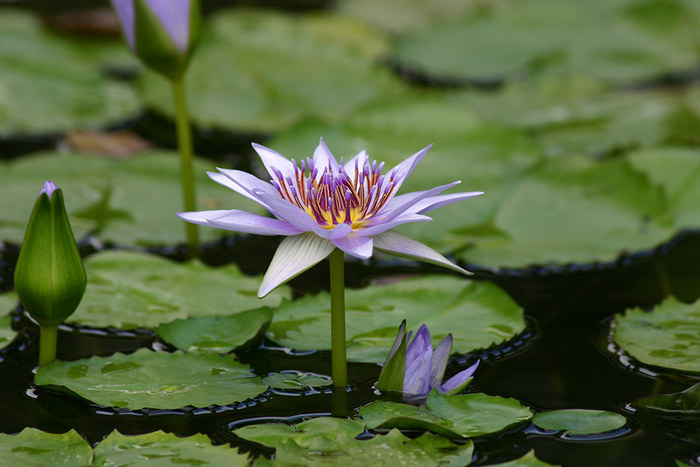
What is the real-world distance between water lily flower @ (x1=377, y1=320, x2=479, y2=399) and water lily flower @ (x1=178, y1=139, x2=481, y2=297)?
241mm

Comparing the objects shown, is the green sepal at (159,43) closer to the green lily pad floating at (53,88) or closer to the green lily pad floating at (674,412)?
the green lily pad floating at (53,88)

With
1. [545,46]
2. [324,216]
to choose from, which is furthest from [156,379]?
[545,46]

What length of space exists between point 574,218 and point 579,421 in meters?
1.14

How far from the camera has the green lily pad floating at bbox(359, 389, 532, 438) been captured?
160 centimetres

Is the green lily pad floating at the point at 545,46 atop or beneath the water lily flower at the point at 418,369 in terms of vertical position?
atop

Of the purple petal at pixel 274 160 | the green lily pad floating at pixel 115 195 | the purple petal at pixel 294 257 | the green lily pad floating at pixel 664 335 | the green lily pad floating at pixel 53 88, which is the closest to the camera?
the purple petal at pixel 294 257

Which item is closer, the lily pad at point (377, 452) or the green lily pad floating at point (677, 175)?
the lily pad at point (377, 452)

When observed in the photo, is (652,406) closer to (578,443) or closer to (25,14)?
(578,443)

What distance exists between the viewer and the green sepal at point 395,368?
5.47 ft

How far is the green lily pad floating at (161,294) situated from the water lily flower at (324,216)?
0.44 meters

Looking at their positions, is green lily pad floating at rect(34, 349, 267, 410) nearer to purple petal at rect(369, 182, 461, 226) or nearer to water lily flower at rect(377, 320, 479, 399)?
water lily flower at rect(377, 320, 479, 399)

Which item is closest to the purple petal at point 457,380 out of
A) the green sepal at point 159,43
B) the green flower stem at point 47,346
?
the green flower stem at point 47,346

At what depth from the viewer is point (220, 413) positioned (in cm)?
172

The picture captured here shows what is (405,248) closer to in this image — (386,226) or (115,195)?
(386,226)
